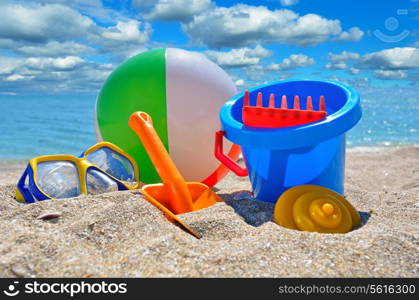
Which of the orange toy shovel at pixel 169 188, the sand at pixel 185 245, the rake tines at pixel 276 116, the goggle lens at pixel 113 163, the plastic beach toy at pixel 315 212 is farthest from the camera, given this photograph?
Result: the goggle lens at pixel 113 163

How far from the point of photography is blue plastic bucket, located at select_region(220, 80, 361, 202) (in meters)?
2.30

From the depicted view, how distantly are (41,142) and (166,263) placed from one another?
9.05 metres

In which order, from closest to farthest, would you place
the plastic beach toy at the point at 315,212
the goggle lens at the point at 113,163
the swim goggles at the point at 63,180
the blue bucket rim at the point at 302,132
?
the plastic beach toy at the point at 315,212 < the blue bucket rim at the point at 302,132 < the swim goggles at the point at 63,180 < the goggle lens at the point at 113,163

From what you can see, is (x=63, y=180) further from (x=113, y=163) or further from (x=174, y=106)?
(x=174, y=106)

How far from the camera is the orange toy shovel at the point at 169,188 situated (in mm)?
2631

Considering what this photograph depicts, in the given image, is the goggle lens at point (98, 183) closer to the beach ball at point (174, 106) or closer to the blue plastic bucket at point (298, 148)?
the beach ball at point (174, 106)

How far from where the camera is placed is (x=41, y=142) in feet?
32.2

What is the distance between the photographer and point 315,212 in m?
2.14

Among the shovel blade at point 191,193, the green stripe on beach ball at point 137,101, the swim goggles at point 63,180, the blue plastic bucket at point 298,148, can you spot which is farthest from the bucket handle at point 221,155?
the swim goggles at point 63,180

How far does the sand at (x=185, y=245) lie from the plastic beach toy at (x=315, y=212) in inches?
3.7

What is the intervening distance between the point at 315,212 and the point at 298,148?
45 cm

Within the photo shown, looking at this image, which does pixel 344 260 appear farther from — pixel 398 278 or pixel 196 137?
pixel 196 137

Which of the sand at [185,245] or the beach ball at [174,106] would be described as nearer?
the sand at [185,245]

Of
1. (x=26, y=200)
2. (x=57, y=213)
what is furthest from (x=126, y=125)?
(x=57, y=213)
